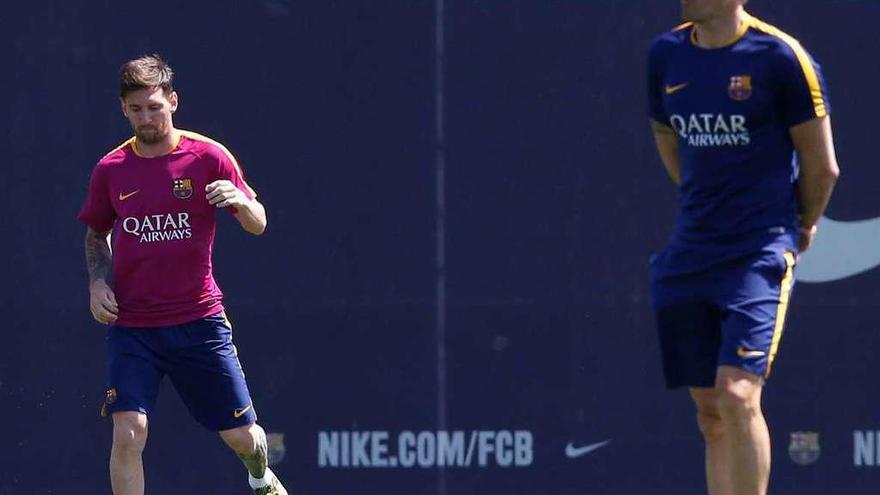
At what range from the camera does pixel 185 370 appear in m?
5.81

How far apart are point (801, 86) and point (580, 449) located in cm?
275

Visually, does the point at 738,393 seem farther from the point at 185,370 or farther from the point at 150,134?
the point at 150,134

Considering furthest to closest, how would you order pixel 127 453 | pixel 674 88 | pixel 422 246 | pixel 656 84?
pixel 422 246
pixel 127 453
pixel 656 84
pixel 674 88

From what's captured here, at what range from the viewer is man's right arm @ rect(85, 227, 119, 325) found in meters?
5.59

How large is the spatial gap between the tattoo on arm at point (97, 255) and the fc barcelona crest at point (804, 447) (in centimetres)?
303

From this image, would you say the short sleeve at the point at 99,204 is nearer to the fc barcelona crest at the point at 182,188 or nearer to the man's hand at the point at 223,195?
the fc barcelona crest at the point at 182,188

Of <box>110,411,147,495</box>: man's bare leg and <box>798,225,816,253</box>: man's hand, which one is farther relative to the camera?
<box>110,411,147,495</box>: man's bare leg

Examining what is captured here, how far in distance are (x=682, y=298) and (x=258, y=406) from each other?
2.58 metres

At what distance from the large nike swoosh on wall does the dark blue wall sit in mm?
53

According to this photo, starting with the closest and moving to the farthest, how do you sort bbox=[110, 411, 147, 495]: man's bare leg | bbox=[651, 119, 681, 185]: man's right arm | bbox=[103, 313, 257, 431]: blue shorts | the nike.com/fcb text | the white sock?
1. bbox=[651, 119, 681, 185]: man's right arm
2. bbox=[110, 411, 147, 495]: man's bare leg
3. bbox=[103, 313, 257, 431]: blue shorts
4. the white sock
5. the nike.com/fcb text

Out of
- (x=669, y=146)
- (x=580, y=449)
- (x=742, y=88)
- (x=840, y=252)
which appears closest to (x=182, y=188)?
(x=669, y=146)

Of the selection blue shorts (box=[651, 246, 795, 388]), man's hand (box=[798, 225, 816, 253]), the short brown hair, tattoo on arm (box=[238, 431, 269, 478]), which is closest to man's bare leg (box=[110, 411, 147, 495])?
tattoo on arm (box=[238, 431, 269, 478])

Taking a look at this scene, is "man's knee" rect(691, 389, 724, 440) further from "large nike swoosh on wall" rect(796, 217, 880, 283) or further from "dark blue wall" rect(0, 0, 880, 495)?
"large nike swoosh on wall" rect(796, 217, 880, 283)

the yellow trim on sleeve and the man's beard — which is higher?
the man's beard
